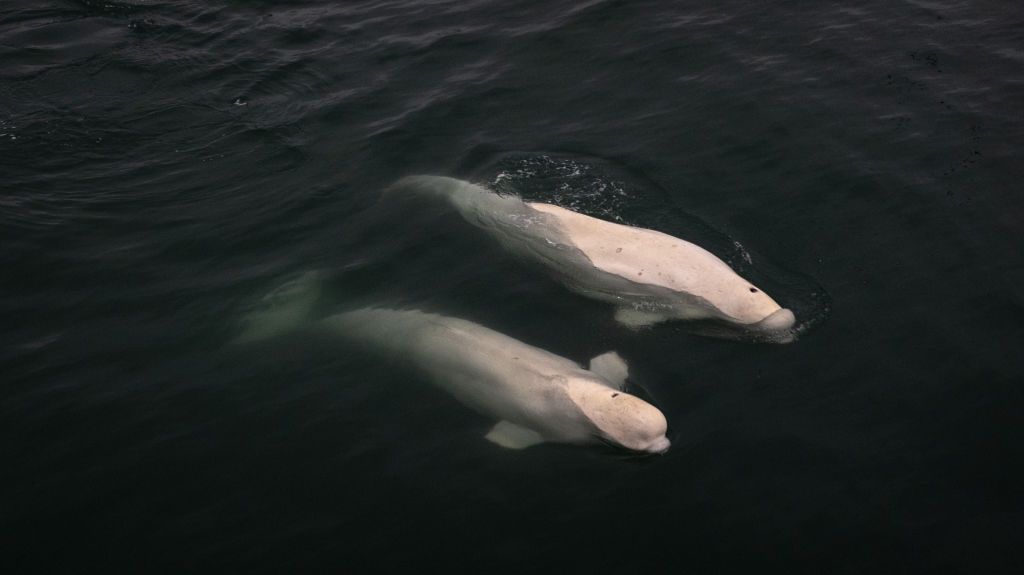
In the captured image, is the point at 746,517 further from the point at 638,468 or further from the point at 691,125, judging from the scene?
the point at 691,125

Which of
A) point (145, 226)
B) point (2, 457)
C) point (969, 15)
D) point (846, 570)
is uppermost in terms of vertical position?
point (969, 15)

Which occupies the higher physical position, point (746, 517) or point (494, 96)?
point (494, 96)

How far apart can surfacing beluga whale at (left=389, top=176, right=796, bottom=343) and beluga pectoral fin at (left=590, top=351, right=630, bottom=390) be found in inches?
30.5

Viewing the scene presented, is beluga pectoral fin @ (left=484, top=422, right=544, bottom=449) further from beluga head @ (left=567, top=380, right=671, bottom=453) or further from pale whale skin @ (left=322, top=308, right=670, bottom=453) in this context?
beluga head @ (left=567, top=380, right=671, bottom=453)

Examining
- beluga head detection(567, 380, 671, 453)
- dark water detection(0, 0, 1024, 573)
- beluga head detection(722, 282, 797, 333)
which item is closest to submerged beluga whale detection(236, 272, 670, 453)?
beluga head detection(567, 380, 671, 453)

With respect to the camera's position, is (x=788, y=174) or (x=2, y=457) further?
(x=788, y=174)

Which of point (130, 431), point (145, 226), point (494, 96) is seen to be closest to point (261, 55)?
point (494, 96)

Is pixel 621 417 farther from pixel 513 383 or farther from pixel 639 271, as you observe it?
pixel 639 271

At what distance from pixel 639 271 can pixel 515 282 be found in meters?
1.62

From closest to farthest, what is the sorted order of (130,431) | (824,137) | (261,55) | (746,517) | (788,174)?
(746,517)
(130,431)
(788,174)
(824,137)
(261,55)

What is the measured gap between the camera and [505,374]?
9.23 metres

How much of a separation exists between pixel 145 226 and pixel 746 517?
9.47 meters

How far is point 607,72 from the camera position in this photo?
15828mm

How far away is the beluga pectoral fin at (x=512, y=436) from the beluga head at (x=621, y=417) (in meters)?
0.59
